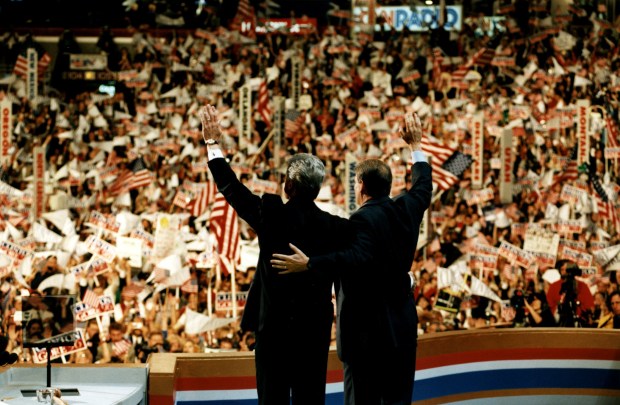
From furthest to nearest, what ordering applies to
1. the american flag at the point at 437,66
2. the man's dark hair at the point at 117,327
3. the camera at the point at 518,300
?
the american flag at the point at 437,66 < the camera at the point at 518,300 < the man's dark hair at the point at 117,327

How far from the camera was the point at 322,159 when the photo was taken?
13281mm

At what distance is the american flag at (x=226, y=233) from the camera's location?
9.45 meters

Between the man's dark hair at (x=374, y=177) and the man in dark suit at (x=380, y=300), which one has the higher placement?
the man's dark hair at (x=374, y=177)

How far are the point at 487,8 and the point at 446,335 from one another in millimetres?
19754

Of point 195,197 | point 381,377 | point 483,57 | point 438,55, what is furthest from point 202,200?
point 381,377

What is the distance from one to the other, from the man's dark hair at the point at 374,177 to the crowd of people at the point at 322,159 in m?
1.62

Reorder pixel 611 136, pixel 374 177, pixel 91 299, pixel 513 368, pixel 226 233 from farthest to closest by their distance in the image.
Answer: pixel 611 136, pixel 226 233, pixel 91 299, pixel 513 368, pixel 374 177

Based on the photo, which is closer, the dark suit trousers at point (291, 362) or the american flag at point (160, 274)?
the dark suit trousers at point (291, 362)

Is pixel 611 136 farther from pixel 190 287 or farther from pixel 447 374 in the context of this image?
pixel 447 374

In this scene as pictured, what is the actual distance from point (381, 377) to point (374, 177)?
0.88m

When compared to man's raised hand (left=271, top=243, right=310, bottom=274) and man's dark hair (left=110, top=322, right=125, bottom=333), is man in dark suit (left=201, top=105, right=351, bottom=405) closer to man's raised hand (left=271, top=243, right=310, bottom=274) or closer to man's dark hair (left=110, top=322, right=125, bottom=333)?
man's raised hand (left=271, top=243, right=310, bottom=274)

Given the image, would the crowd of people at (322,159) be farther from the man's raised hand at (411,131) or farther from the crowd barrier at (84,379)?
the man's raised hand at (411,131)

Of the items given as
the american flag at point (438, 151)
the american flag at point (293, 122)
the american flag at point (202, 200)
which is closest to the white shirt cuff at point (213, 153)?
the american flag at point (438, 151)

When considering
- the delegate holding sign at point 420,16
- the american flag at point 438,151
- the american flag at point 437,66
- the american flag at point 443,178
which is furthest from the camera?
the delegate holding sign at point 420,16
